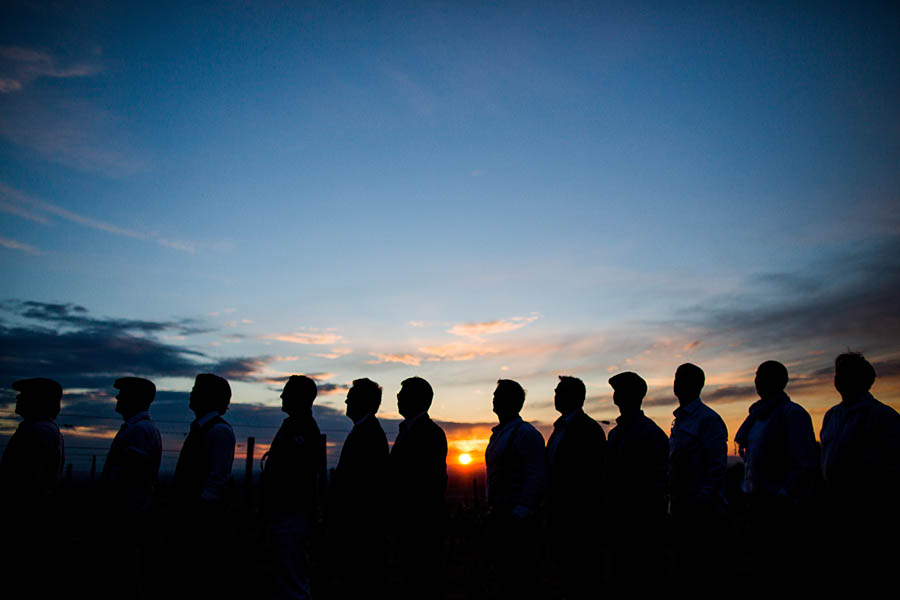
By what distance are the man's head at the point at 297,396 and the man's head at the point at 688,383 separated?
372 centimetres

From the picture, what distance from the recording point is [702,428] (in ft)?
19.5

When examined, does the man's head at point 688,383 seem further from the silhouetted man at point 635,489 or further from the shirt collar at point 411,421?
the shirt collar at point 411,421

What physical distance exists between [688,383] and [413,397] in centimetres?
284

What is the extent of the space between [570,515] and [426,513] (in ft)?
4.69

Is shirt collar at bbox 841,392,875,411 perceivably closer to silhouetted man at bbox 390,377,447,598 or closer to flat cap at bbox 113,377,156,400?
silhouetted man at bbox 390,377,447,598

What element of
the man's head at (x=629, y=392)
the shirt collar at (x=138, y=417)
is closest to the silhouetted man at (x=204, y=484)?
the shirt collar at (x=138, y=417)

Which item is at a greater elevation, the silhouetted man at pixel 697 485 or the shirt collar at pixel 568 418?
the shirt collar at pixel 568 418

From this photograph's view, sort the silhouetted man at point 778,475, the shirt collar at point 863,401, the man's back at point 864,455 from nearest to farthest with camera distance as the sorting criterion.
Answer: the man's back at point 864,455 → the silhouetted man at point 778,475 → the shirt collar at point 863,401

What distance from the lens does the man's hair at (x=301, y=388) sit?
598cm

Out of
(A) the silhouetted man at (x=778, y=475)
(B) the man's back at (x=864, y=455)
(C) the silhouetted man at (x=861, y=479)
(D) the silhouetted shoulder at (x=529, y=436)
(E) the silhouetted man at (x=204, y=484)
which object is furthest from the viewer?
(D) the silhouetted shoulder at (x=529, y=436)

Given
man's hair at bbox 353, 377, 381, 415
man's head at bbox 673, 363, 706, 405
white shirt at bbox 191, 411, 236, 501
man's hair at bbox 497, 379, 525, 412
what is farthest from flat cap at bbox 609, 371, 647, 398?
white shirt at bbox 191, 411, 236, 501

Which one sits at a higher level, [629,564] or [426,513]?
[426,513]

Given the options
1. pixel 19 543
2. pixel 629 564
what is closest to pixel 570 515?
pixel 629 564

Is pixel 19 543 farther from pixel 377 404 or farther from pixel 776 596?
pixel 776 596
